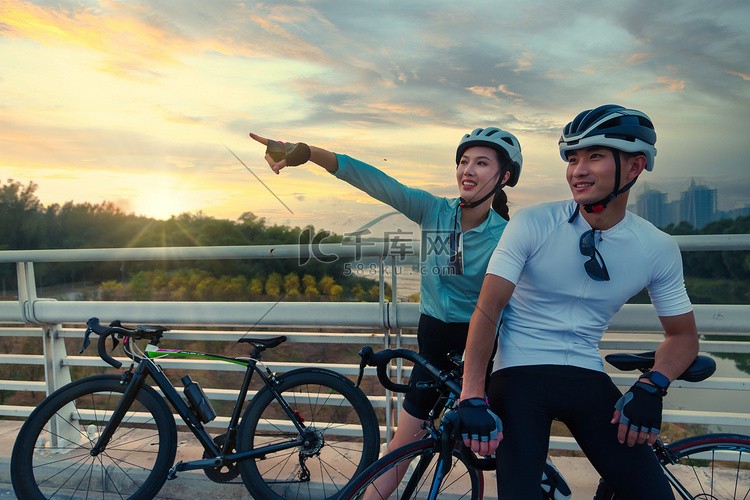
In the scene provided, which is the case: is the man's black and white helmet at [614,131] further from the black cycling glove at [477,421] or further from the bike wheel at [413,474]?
the bike wheel at [413,474]

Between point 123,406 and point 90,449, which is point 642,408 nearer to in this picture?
point 123,406

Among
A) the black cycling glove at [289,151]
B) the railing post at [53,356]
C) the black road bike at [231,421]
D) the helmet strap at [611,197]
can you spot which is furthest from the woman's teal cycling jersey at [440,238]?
the railing post at [53,356]

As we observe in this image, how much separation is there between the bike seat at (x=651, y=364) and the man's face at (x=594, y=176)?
2.18ft

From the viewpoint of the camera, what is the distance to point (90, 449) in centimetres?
291

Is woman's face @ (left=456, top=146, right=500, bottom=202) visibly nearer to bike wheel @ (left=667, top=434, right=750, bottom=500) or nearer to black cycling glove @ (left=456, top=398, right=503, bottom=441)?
black cycling glove @ (left=456, top=398, right=503, bottom=441)

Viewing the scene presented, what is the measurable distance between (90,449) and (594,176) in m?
3.06

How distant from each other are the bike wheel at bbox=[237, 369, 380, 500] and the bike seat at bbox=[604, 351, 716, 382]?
4.19 ft

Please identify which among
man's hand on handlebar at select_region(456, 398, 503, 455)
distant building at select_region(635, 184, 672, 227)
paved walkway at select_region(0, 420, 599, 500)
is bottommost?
paved walkway at select_region(0, 420, 599, 500)

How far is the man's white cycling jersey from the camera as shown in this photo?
5.23 ft

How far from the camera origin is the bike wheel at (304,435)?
2.66m

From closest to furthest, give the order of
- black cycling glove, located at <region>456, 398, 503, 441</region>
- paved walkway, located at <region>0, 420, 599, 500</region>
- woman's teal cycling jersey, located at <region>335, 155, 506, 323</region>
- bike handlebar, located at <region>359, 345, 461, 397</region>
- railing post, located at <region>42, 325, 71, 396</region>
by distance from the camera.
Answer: black cycling glove, located at <region>456, 398, 503, 441</region>, bike handlebar, located at <region>359, 345, 461, 397</region>, woman's teal cycling jersey, located at <region>335, 155, 506, 323</region>, paved walkway, located at <region>0, 420, 599, 500</region>, railing post, located at <region>42, 325, 71, 396</region>

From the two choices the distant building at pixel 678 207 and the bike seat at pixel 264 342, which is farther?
the bike seat at pixel 264 342

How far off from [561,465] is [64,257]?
329 centimetres

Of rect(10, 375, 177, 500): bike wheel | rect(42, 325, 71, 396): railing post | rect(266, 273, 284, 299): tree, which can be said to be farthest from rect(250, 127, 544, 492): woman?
rect(42, 325, 71, 396): railing post
